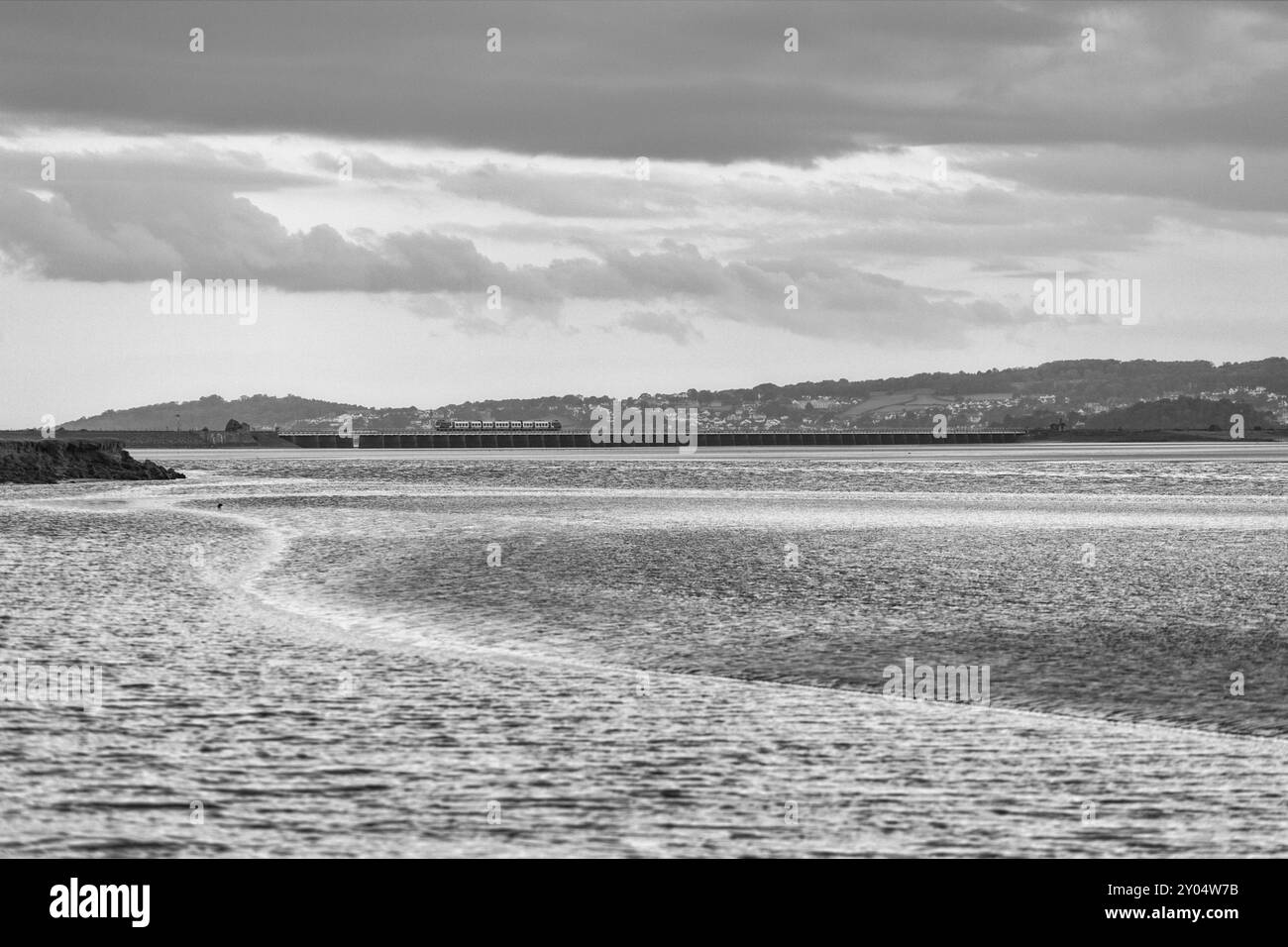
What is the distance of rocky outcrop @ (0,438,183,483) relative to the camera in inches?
4345

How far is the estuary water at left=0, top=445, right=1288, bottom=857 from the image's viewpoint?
13.0 meters

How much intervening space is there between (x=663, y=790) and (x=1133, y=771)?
4671 mm

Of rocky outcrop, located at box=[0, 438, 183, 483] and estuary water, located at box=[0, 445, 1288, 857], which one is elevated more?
rocky outcrop, located at box=[0, 438, 183, 483]

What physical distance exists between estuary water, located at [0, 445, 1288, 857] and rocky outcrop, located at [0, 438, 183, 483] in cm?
6807

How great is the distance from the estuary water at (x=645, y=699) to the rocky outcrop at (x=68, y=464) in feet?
223

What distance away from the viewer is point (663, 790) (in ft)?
46.4

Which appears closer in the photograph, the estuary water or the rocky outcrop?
the estuary water

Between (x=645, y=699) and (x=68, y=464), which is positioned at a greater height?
(x=68, y=464)

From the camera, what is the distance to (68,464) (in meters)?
118

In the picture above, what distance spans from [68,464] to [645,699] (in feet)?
353

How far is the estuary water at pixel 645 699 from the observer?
1295 cm

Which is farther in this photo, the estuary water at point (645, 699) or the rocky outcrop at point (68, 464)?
the rocky outcrop at point (68, 464)
